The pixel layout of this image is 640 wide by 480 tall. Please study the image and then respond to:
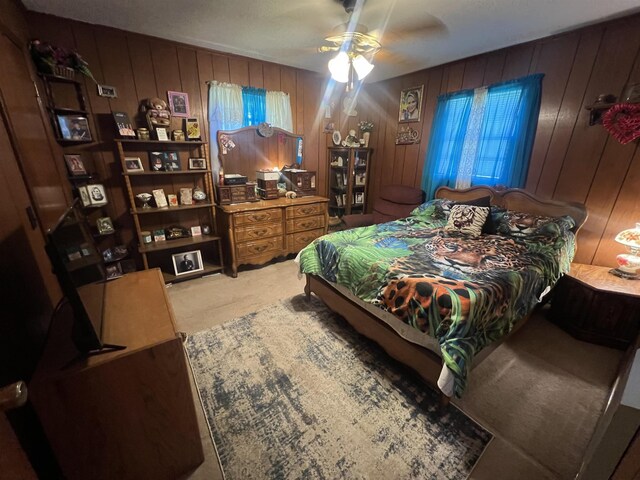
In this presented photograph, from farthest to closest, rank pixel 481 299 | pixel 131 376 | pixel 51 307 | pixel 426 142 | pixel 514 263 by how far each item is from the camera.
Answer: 1. pixel 426 142
2. pixel 514 263
3. pixel 481 299
4. pixel 51 307
5. pixel 131 376

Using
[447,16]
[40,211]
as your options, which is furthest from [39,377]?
[447,16]

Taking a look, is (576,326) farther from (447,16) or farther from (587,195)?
(447,16)

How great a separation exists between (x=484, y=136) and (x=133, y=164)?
148 inches

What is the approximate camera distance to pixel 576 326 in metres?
2.17

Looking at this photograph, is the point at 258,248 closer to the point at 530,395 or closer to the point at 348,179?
the point at 348,179

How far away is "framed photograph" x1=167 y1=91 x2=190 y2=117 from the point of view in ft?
9.18

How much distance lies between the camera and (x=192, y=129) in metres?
2.81

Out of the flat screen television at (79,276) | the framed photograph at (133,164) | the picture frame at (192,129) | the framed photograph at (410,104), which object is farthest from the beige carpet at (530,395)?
the framed photograph at (410,104)

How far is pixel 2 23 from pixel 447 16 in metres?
2.92

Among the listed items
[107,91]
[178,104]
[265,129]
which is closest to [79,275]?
[107,91]

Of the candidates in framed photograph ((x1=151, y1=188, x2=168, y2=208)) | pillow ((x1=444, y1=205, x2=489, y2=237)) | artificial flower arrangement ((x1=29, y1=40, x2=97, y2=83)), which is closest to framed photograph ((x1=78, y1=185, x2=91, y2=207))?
framed photograph ((x1=151, y1=188, x2=168, y2=208))

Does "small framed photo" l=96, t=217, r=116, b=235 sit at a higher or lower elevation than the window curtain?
lower

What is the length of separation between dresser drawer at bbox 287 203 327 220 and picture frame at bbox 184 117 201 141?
126 centimetres

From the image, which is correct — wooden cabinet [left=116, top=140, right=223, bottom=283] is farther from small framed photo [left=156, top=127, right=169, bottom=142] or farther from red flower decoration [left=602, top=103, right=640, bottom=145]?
red flower decoration [left=602, top=103, right=640, bottom=145]
